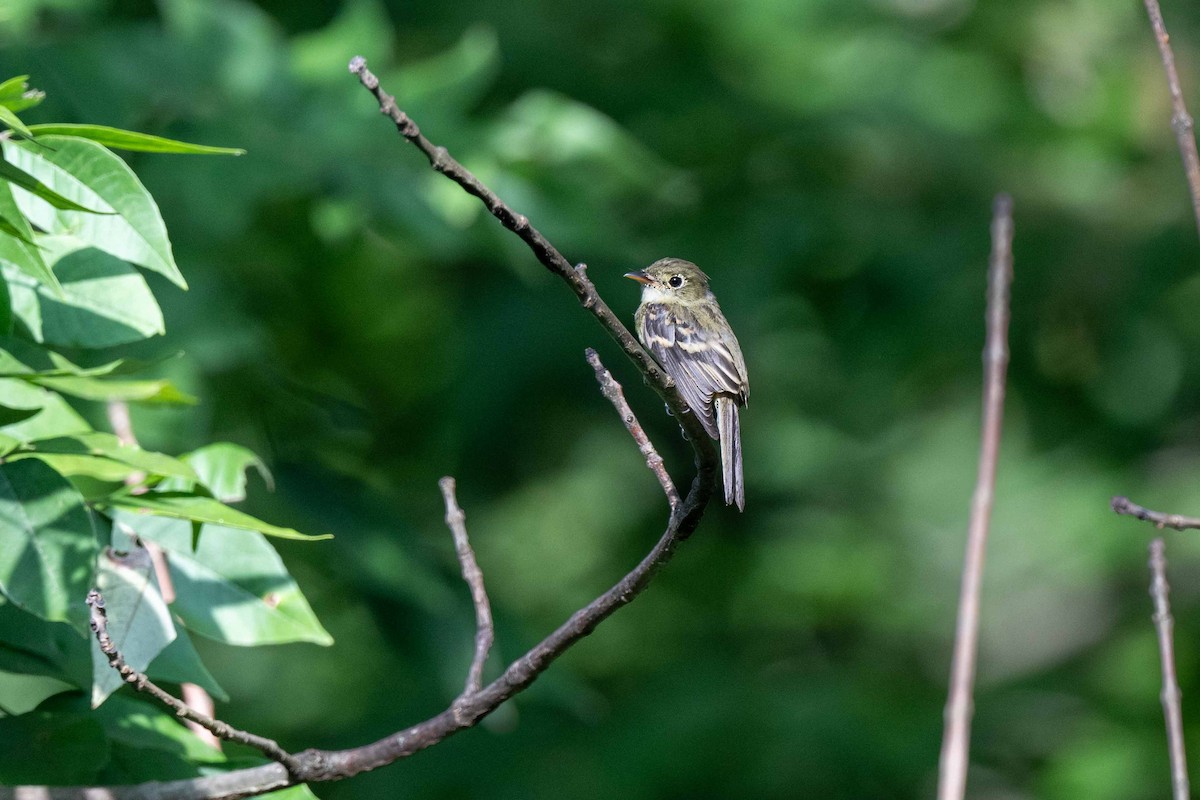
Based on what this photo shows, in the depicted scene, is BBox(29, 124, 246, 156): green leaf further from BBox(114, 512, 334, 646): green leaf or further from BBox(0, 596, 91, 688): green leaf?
BBox(0, 596, 91, 688): green leaf

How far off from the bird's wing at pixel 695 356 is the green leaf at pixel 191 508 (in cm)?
137

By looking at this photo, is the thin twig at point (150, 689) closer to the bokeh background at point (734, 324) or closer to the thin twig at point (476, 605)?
the thin twig at point (476, 605)

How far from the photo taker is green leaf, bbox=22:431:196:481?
2096mm

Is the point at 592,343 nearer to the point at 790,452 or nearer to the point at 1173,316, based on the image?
the point at 790,452

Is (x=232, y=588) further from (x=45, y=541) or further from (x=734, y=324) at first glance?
(x=734, y=324)

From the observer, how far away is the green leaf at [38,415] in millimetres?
2295

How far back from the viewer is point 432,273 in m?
7.17

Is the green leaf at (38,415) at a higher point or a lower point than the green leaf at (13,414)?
higher

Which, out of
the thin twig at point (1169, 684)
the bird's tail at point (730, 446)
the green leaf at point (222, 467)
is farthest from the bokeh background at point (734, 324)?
the thin twig at point (1169, 684)

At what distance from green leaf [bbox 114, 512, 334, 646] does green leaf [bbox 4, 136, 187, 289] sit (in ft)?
1.71

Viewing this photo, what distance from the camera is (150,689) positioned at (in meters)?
1.90

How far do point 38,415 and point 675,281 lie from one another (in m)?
2.50

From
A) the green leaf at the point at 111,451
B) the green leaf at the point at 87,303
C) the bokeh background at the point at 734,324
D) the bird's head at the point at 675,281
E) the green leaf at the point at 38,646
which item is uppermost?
the bokeh background at the point at 734,324

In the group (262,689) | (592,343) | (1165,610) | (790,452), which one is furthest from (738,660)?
(1165,610)
